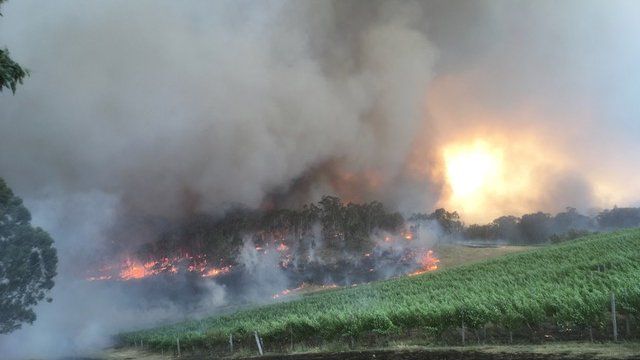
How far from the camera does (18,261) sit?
45.7 m

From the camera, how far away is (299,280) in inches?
7357

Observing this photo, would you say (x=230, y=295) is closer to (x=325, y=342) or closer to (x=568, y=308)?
(x=325, y=342)

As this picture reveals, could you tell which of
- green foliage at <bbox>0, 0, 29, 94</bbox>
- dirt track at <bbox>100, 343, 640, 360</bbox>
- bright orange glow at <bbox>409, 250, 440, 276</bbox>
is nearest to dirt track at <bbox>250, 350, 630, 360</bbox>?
dirt track at <bbox>100, 343, 640, 360</bbox>

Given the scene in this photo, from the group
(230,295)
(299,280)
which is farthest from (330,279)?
(230,295)

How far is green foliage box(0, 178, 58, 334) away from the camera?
45.0 meters

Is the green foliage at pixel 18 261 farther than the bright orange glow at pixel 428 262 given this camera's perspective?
No

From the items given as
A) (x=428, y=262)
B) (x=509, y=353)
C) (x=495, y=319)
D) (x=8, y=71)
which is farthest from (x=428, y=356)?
(x=428, y=262)

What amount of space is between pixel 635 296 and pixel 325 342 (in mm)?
20070

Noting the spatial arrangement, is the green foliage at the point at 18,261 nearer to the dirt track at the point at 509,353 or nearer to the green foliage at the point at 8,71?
the dirt track at the point at 509,353

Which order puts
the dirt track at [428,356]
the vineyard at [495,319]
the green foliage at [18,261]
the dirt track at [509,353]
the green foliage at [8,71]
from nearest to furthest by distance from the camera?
the green foliage at [8,71], the dirt track at [509,353], the dirt track at [428,356], the vineyard at [495,319], the green foliage at [18,261]

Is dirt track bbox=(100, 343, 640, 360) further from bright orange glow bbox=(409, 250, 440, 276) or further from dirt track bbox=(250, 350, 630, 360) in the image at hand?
bright orange glow bbox=(409, 250, 440, 276)

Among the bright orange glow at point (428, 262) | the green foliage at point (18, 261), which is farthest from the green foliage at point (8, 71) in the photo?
the bright orange glow at point (428, 262)

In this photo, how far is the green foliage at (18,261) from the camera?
148 ft

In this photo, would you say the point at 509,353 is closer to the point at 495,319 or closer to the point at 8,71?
the point at 495,319
